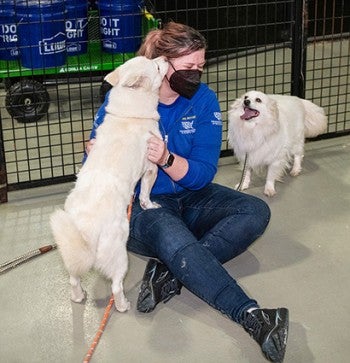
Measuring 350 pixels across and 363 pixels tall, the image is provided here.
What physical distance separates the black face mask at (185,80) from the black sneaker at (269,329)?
36.7 inches

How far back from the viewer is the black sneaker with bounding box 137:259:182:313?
277 cm

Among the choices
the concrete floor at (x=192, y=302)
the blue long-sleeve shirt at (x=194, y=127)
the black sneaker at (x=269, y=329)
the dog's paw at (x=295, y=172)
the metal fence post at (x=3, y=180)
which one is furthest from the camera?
the dog's paw at (x=295, y=172)

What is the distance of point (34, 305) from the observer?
287 cm

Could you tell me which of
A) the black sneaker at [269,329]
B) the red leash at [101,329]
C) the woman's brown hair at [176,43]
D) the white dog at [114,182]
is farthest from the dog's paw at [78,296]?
the woman's brown hair at [176,43]

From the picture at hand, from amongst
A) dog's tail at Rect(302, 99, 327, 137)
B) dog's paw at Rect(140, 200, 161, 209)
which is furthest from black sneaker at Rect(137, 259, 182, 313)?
dog's tail at Rect(302, 99, 327, 137)

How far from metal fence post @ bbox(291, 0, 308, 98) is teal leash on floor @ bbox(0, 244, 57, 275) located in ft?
6.47

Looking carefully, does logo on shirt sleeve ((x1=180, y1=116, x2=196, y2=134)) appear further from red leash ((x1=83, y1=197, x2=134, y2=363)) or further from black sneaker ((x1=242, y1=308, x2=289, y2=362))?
black sneaker ((x1=242, y1=308, x2=289, y2=362))

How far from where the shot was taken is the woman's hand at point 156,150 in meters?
2.72

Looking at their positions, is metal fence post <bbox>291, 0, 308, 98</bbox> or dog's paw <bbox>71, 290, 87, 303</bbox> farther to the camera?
metal fence post <bbox>291, 0, 308, 98</bbox>

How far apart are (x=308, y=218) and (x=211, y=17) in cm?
295

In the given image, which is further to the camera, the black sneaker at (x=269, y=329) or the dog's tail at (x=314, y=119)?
the dog's tail at (x=314, y=119)

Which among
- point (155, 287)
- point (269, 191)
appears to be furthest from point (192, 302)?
point (269, 191)

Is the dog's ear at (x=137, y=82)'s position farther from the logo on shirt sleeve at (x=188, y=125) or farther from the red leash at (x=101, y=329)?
the red leash at (x=101, y=329)

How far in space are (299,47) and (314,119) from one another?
0.48 meters
